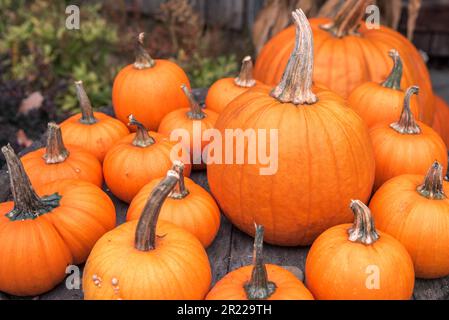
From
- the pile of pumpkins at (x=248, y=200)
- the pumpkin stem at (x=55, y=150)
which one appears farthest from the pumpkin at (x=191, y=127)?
the pumpkin stem at (x=55, y=150)

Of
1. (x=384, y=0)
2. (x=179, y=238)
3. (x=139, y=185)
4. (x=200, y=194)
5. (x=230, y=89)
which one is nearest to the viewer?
(x=179, y=238)

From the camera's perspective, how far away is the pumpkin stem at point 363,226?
4.73 ft

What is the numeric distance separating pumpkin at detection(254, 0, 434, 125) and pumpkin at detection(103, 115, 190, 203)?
3.02ft

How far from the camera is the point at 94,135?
216cm

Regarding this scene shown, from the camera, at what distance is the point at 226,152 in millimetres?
1757

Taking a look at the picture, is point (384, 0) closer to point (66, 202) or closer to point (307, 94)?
point (307, 94)

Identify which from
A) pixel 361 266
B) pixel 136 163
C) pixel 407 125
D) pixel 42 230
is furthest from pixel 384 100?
pixel 42 230

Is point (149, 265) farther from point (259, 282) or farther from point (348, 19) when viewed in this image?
point (348, 19)

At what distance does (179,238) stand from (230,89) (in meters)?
1.04

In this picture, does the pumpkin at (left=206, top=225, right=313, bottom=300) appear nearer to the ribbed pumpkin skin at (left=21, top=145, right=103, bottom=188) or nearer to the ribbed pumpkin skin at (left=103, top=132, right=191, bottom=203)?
the ribbed pumpkin skin at (left=103, top=132, right=191, bottom=203)

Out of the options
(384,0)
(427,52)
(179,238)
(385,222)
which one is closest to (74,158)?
(179,238)

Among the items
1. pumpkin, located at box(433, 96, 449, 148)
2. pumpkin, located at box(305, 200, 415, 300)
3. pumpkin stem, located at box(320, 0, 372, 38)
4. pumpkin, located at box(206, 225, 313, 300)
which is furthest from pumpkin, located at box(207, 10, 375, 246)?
pumpkin, located at box(433, 96, 449, 148)

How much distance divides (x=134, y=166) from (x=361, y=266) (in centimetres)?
94

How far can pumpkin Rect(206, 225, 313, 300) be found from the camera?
1297mm
